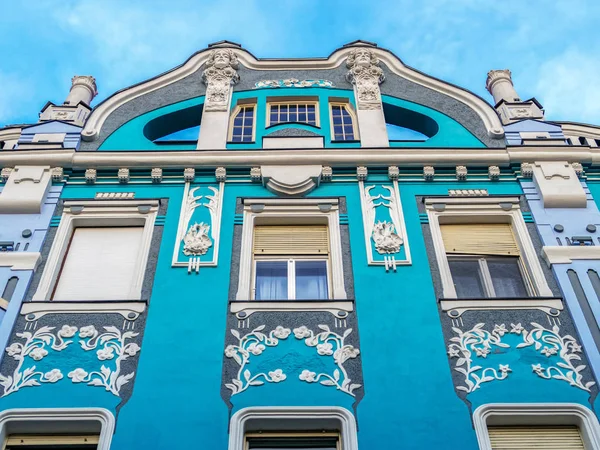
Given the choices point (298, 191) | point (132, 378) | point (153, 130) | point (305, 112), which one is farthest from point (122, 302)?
point (305, 112)

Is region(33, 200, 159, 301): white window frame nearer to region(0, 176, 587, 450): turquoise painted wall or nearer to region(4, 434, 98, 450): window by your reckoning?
region(0, 176, 587, 450): turquoise painted wall

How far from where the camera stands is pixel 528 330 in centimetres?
1073

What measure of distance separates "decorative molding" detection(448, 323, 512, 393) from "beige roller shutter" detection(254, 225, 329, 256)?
2.73 metres

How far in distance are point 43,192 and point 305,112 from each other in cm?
539

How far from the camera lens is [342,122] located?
1530cm

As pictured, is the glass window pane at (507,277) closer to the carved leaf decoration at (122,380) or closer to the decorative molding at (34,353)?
the carved leaf decoration at (122,380)

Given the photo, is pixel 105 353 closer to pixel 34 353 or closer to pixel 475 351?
pixel 34 353

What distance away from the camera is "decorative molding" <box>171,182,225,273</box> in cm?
1184

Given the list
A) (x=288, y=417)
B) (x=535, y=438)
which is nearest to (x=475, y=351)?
(x=535, y=438)

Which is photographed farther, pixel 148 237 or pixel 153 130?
pixel 153 130

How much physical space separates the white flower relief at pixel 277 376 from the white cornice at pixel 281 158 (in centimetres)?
454

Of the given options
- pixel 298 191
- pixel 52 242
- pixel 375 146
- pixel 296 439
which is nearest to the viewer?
pixel 296 439

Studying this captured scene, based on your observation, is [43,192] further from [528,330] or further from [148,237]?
[528,330]

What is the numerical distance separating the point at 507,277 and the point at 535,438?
9.98 feet
